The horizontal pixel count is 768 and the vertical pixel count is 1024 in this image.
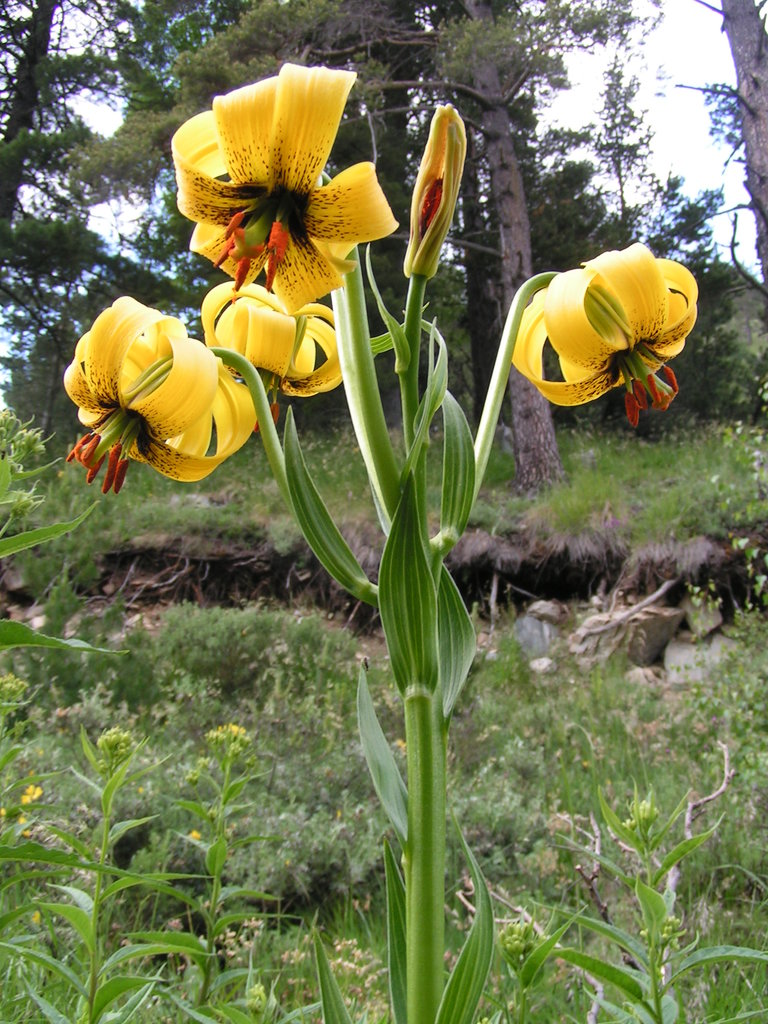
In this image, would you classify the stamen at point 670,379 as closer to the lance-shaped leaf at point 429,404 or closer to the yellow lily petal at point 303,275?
the lance-shaped leaf at point 429,404

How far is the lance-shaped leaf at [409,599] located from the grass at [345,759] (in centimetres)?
21

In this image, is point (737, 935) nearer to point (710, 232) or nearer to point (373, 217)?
point (373, 217)

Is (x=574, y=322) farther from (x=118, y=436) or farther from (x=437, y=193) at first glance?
(x=118, y=436)

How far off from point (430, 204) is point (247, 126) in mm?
144

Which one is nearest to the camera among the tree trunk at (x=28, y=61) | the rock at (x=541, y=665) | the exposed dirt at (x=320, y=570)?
the rock at (x=541, y=665)

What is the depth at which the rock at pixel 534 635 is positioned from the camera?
4.00 metres

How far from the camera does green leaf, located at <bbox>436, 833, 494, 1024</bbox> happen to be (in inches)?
17.6

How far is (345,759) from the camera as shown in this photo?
2143mm

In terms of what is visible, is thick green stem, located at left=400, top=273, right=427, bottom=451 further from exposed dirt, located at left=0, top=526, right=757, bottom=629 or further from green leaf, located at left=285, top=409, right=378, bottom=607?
exposed dirt, located at left=0, top=526, right=757, bottom=629

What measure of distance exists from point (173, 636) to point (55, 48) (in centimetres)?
714

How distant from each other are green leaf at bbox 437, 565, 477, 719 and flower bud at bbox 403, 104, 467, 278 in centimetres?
24

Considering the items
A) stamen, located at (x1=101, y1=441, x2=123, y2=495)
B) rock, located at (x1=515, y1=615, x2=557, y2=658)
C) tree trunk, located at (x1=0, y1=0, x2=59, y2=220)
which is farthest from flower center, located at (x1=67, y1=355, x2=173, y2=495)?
tree trunk, located at (x1=0, y1=0, x2=59, y2=220)

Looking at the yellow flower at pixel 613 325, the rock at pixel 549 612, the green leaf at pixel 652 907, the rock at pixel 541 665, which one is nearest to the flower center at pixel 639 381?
the yellow flower at pixel 613 325

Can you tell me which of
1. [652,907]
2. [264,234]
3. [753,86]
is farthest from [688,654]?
[264,234]
